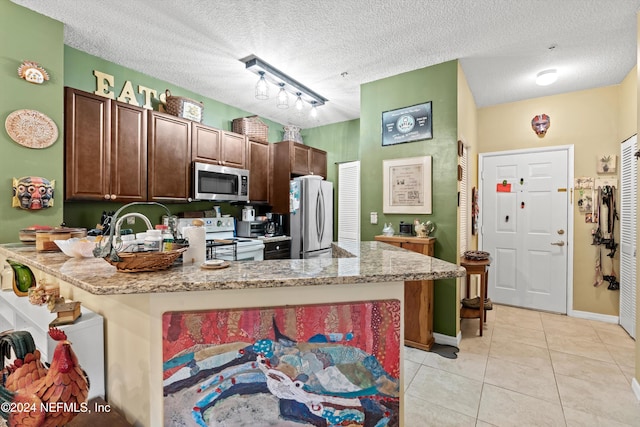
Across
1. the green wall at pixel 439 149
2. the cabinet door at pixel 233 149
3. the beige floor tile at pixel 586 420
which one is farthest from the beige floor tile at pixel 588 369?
the cabinet door at pixel 233 149

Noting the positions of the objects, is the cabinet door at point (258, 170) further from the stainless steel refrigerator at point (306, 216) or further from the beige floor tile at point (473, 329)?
the beige floor tile at point (473, 329)

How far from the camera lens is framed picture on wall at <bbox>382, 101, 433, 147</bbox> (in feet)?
10.3

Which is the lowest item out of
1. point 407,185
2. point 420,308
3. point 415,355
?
point 415,355

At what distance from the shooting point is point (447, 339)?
298 centimetres

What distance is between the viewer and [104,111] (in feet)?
8.92

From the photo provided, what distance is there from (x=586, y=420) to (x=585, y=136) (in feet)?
10.8

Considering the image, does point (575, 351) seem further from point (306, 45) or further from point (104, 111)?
point (104, 111)

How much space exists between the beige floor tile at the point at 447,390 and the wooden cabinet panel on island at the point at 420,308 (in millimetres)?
415

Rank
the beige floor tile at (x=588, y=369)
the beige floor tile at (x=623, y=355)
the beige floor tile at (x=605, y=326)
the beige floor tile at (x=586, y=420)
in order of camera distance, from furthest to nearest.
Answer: the beige floor tile at (x=605, y=326) < the beige floor tile at (x=623, y=355) < the beige floor tile at (x=588, y=369) < the beige floor tile at (x=586, y=420)

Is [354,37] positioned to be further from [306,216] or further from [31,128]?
[31,128]

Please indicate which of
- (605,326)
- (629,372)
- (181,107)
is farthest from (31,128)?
(605,326)

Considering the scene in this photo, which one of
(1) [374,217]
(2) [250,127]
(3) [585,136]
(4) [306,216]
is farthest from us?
(4) [306,216]

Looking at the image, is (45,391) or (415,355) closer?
(45,391)

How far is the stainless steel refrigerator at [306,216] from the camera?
14.0ft
